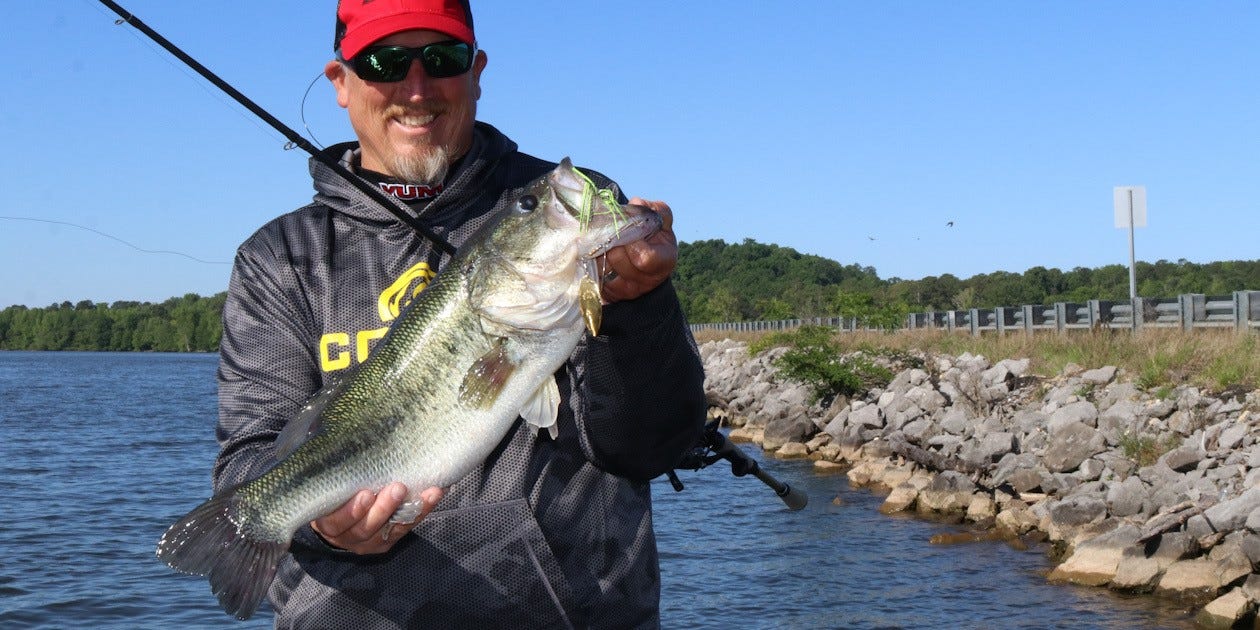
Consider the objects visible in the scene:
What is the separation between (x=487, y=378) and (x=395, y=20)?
1295mm

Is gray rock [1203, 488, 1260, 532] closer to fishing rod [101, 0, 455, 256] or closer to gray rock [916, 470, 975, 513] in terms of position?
gray rock [916, 470, 975, 513]

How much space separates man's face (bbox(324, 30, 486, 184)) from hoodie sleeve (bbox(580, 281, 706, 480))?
91 centimetres

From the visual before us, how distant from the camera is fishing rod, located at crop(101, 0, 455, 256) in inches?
147

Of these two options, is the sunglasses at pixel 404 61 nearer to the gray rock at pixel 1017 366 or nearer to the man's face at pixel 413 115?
the man's face at pixel 413 115

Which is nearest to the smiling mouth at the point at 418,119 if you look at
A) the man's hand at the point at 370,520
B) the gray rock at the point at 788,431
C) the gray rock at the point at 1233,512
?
the man's hand at the point at 370,520

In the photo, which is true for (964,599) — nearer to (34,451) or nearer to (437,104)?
(437,104)

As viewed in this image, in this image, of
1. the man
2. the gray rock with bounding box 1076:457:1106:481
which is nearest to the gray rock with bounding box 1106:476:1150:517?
the gray rock with bounding box 1076:457:1106:481

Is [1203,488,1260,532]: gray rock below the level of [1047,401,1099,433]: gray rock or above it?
below

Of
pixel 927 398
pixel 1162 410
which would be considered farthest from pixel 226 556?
pixel 927 398

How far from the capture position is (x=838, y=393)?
31.1 meters

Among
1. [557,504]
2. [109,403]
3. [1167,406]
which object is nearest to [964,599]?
[1167,406]

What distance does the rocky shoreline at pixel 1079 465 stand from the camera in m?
12.9

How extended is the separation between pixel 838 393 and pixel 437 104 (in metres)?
28.0

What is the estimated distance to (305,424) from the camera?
3.32 m
